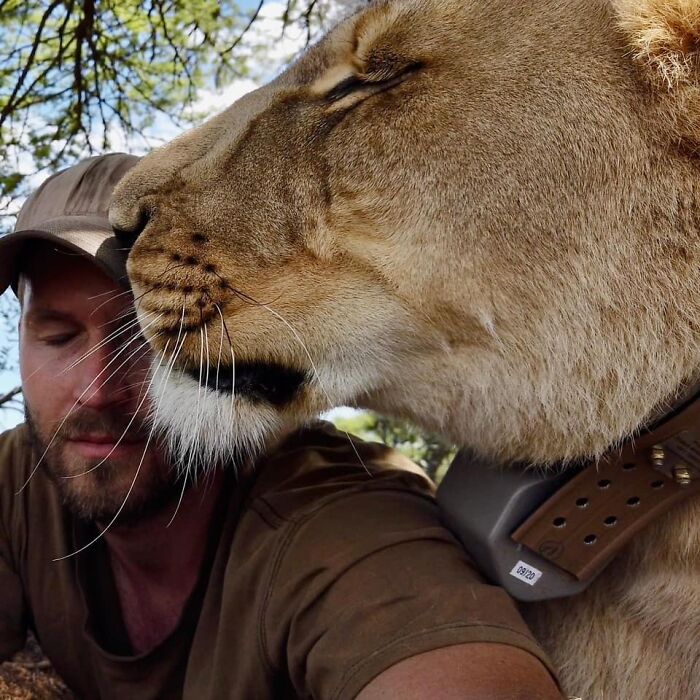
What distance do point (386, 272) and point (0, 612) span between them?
5.32ft

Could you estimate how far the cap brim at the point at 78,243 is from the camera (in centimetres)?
208

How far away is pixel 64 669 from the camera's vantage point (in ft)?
8.03

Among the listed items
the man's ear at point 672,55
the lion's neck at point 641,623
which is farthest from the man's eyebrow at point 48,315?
the man's ear at point 672,55

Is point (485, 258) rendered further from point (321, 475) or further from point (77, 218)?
point (77, 218)

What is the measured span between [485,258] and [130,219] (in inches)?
30.0

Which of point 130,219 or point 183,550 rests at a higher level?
point 130,219

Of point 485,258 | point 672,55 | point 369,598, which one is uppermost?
point 672,55

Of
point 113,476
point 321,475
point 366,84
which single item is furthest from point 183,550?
point 366,84

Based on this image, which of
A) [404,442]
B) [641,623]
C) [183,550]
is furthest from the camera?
[404,442]

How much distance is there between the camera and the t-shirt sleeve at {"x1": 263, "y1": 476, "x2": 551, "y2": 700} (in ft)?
5.06

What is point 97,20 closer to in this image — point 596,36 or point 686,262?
point 596,36

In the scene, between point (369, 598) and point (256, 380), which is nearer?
point (369, 598)

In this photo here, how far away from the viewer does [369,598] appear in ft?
5.41

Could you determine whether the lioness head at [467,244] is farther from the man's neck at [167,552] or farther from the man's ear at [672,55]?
the man's neck at [167,552]
